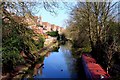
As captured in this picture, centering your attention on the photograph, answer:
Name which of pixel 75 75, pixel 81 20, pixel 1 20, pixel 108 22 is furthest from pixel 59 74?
pixel 81 20

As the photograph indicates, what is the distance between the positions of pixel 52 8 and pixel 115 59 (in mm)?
9534

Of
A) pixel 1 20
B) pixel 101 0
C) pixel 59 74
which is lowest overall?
pixel 59 74

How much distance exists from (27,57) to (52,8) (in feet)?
45.1

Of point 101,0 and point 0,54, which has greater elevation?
point 101,0

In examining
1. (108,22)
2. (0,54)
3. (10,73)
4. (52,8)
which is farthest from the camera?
(108,22)

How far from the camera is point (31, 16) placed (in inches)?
396

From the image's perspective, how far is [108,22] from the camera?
2145 centimetres

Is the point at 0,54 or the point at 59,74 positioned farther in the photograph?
the point at 59,74

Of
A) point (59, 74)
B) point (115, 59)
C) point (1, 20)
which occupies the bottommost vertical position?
point (59, 74)

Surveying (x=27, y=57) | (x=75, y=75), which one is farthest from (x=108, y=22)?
(x=27, y=57)

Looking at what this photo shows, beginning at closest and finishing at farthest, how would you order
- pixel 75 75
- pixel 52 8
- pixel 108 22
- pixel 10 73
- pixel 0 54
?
1. pixel 52 8
2. pixel 0 54
3. pixel 10 73
4. pixel 75 75
5. pixel 108 22

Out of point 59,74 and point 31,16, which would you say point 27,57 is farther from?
point 31,16

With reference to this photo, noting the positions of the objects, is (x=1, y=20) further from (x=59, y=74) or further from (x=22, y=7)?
(x=59, y=74)

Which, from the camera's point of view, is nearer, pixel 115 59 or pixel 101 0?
pixel 115 59
